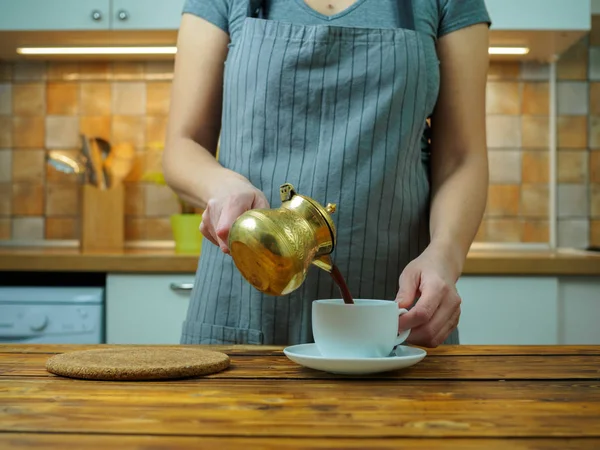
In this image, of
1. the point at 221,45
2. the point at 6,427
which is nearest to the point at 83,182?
the point at 221,45

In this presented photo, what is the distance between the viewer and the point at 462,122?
1146 mm

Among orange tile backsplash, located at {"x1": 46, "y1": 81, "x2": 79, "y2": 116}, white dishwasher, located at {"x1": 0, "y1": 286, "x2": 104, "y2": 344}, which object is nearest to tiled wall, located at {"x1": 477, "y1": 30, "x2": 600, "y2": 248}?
white dishwasher, located at {"x1": 0, "y1": 286, "x2": 104, "y2": 344}

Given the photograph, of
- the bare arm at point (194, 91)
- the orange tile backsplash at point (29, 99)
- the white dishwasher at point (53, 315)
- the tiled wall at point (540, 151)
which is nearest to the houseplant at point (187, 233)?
the white dishwasher at point (53, 315)

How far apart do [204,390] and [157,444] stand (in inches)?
6.4

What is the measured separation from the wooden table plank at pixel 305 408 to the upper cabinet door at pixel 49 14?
5.70 feet

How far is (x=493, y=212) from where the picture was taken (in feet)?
8.34

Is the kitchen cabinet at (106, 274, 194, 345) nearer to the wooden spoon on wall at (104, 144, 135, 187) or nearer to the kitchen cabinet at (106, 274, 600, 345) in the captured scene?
the kitchen cabinet at (106, 274, 600, 345)

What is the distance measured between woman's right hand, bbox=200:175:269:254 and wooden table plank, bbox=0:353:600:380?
127 mm

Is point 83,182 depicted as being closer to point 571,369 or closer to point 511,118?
point 511,118

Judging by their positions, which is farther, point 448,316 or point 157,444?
point 448,316

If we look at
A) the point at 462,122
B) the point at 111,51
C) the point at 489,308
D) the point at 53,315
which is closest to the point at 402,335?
the point at 462,122

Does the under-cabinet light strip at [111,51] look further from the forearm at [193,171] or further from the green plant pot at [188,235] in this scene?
the forearm at [193,171]

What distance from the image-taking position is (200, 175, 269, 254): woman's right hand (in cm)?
78

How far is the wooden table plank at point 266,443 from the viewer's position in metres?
0.49
